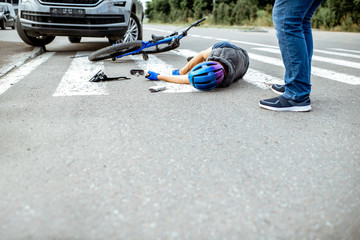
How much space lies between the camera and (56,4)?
610 cm

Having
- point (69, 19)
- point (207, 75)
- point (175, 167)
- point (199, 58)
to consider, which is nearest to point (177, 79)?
point (199, 58)

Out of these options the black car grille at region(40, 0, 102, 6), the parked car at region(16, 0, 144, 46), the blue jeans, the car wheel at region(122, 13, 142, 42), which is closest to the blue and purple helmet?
the blue jeans

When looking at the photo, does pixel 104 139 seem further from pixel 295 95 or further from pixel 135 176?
pixel 295 95

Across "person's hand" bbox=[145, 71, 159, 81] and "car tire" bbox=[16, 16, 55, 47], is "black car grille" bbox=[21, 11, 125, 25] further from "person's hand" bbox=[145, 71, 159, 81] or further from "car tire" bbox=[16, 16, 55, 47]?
"person's hand" bbox=[145, 71, 159, 81]

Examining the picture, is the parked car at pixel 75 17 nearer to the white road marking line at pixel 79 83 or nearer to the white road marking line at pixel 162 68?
the white road marking line at pixel 162 68

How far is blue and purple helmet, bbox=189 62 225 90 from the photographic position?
347 cm

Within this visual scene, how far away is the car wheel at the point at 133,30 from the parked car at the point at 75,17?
555 mm

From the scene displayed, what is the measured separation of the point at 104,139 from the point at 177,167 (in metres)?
0.68

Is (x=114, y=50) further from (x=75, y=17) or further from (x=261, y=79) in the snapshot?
(x=261, y=79)

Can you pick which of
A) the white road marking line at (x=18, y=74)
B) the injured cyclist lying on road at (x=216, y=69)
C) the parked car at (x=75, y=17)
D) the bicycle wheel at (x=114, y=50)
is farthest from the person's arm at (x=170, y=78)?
the parked car at (x=75, y=17)

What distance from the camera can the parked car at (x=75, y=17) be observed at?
6098 millimetres

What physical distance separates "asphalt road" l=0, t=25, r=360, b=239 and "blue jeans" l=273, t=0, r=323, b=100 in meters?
0.28

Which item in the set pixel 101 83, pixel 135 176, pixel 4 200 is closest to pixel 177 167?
pixel 135 176

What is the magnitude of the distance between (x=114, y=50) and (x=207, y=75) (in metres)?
2.64
